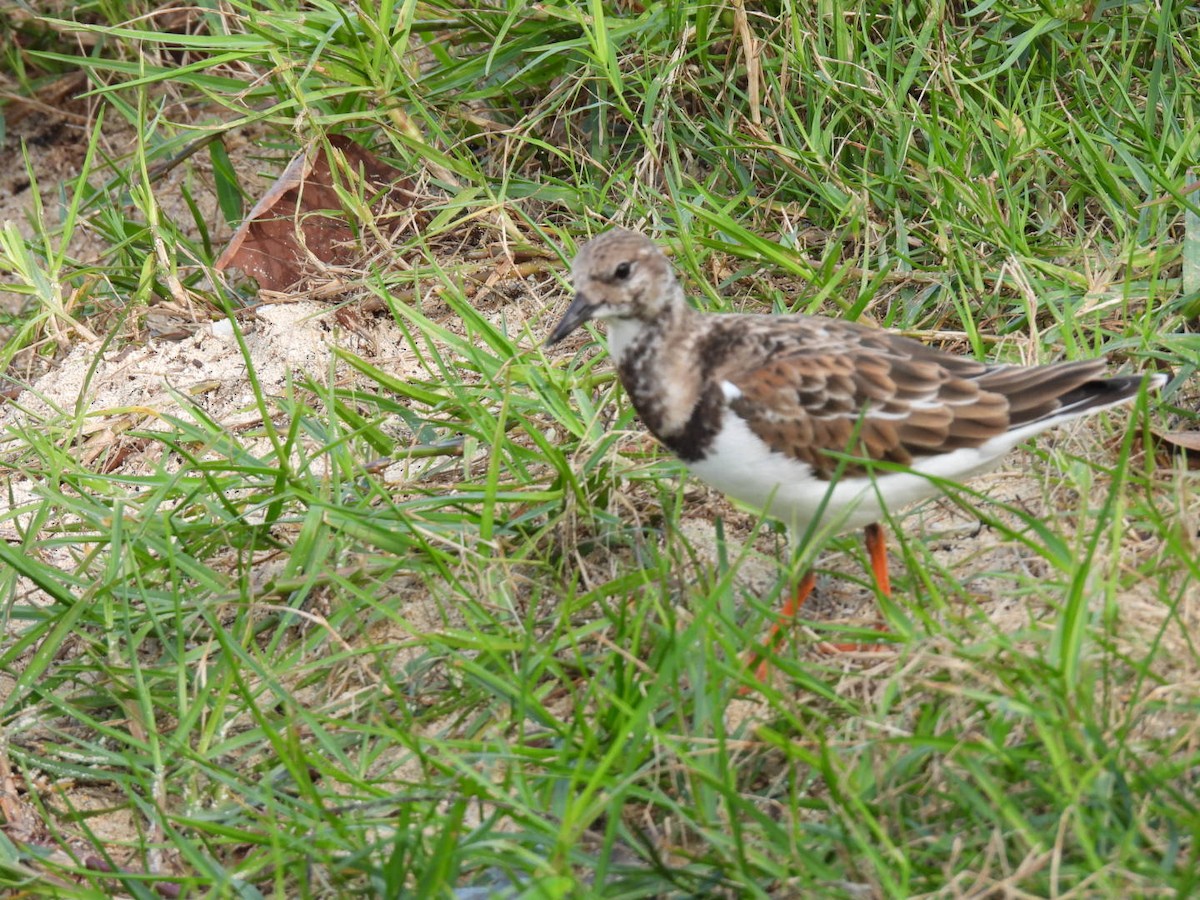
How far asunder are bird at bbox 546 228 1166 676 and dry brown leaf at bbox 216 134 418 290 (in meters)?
2.03

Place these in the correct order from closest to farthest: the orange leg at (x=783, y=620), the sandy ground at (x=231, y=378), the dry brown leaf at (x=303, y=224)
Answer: the orange leg at (x=783, y=620) < the sandy ground at (x=231, y=378) < the dry brown leaf at (x=303, y=224)

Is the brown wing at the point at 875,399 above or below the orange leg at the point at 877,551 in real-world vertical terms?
above

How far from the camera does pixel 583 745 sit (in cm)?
320

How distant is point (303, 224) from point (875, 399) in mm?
2783

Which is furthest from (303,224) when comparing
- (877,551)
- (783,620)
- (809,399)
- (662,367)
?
(783,620)

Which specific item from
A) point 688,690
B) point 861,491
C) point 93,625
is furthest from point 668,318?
point 93,625

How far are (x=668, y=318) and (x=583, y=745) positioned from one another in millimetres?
1176

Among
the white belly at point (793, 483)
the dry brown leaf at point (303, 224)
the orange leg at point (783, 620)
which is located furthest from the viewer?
the dry brown leaf at point (303, 224)

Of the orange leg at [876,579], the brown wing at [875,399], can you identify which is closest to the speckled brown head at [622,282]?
the brown wing at [875,399]

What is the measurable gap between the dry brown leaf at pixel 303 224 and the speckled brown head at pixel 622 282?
6.36ft

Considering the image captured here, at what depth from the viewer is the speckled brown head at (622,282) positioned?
3.85 metres

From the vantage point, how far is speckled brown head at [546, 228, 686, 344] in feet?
12.6

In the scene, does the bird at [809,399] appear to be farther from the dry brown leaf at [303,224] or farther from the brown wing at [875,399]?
the dry brown leaf at [303,224]

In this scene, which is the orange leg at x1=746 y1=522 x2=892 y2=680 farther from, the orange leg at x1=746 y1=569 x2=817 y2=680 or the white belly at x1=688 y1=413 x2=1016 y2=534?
the white belly at x1=688 y1=413 x2=1016 y2=534
